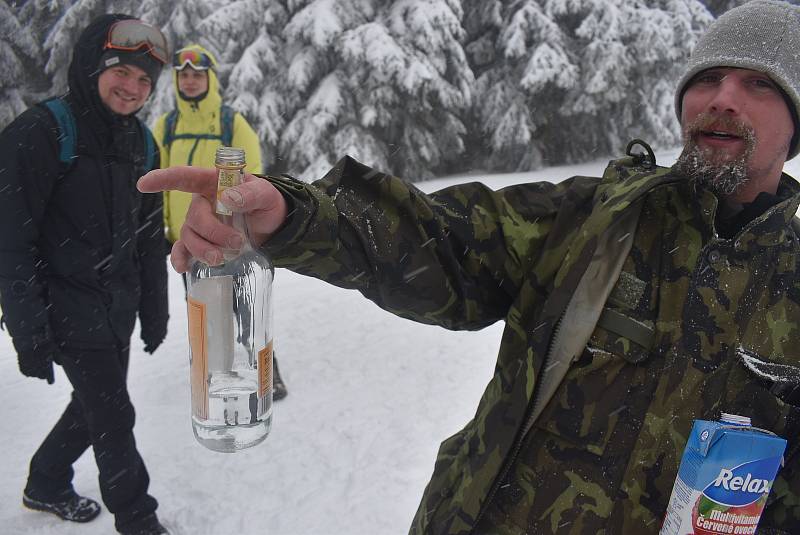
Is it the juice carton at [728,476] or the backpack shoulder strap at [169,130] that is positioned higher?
the juice carton at [728,476]

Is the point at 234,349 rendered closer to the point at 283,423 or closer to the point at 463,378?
the point at 283,423

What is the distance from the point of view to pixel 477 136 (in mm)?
14812

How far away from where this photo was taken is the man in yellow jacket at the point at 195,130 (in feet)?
14.8

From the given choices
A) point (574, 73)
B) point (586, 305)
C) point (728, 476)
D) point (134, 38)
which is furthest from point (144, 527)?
point (574, 73)

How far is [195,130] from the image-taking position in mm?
4551

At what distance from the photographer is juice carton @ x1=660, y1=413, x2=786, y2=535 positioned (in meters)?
1.24

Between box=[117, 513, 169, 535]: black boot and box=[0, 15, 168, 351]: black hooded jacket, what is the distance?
3.37 ft

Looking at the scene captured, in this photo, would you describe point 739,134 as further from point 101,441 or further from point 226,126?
point 226,126

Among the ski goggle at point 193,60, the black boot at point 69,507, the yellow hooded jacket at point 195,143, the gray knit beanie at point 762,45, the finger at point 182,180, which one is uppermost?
the gray knit beanie at point 762,45

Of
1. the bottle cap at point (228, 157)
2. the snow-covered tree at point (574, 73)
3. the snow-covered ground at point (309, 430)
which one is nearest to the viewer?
the bottle cap at point (228, 157)

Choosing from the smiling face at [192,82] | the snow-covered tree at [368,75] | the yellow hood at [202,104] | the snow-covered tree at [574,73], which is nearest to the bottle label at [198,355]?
the yellow hood at [202,104]

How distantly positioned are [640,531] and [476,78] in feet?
45.7

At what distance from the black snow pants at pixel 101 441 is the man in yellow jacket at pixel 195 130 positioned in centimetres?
138

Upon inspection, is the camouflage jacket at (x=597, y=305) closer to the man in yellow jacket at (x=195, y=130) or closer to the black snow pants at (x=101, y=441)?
the black snow pants at (x=101, y=441)
